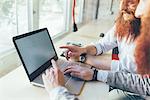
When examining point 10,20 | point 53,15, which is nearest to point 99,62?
point 10,20

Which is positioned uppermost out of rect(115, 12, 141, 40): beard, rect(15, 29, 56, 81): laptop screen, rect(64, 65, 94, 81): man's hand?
rect(115, 12, 141, 40): beard

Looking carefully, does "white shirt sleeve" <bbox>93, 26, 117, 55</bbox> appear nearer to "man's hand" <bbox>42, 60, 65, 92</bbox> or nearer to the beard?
the beard

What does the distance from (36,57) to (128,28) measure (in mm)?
575

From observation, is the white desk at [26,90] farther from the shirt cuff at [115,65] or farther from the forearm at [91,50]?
the forearm at [91,50]

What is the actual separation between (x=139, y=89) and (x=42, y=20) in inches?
55.1

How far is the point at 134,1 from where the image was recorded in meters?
1.24

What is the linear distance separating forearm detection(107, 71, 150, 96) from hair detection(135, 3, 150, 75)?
0.12 meters

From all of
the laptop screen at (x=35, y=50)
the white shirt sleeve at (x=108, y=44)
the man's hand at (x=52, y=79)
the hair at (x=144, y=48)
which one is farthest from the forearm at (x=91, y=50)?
the man's hand at (x=52, y=79)

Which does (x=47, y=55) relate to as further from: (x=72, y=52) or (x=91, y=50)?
(x=91, y=50)

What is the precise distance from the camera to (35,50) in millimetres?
1099

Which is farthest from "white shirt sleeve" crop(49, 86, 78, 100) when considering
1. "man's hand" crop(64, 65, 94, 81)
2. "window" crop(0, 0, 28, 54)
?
"window" crop(0, 0, 28, 54)

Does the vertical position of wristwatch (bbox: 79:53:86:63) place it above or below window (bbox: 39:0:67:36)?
below

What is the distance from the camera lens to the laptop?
0.99 m

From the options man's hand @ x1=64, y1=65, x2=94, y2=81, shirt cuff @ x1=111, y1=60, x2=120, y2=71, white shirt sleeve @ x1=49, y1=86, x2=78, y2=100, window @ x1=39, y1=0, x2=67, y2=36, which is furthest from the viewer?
window @ x1=39, y1=0, x2=67, y2=36
